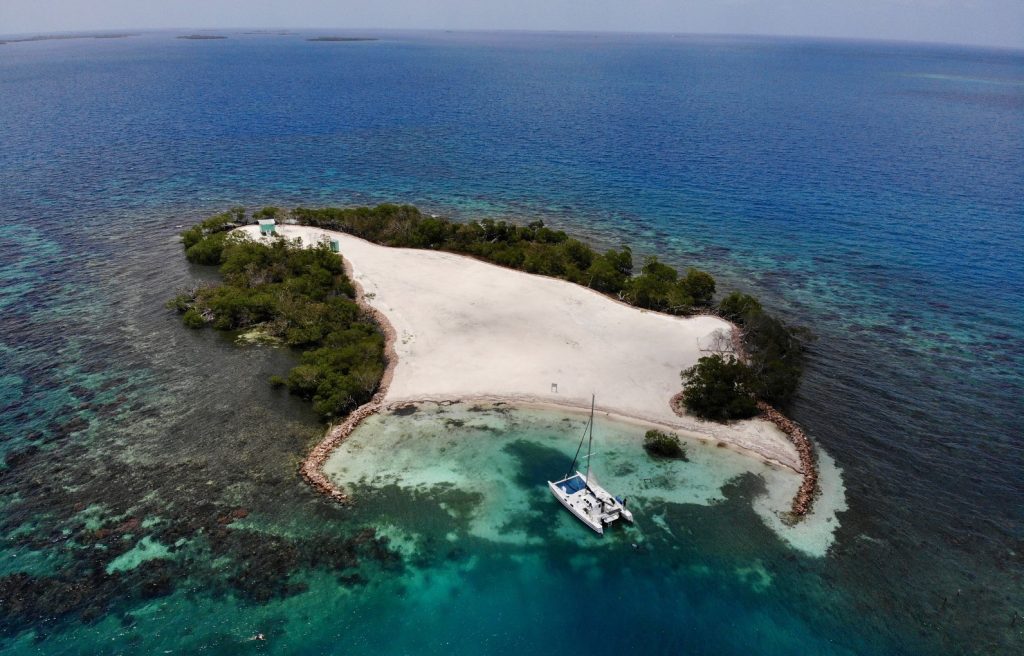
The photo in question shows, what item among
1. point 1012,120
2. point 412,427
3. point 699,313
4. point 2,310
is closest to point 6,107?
point 2,310

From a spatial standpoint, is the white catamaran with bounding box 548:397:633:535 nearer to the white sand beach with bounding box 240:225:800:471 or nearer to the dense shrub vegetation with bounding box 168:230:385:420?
the white sand beach with bounding box 240:225:800:471

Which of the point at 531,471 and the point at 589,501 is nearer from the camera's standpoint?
the point at 589,501

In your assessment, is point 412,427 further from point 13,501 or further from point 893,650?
point 893,650

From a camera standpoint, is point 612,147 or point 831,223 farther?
point 612,147

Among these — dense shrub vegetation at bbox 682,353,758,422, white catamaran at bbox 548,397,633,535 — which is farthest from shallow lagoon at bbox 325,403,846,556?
dense shrub vegetation at bbox 682,353,758,422

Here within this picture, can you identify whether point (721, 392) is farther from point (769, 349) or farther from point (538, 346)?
point (538, 346)

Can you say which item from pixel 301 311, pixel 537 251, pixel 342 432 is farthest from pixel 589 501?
pixel 537 251

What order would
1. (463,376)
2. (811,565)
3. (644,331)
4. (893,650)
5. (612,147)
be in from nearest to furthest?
(893,650) → (811,565) → (463,376) → (644,331) → (612,147)
